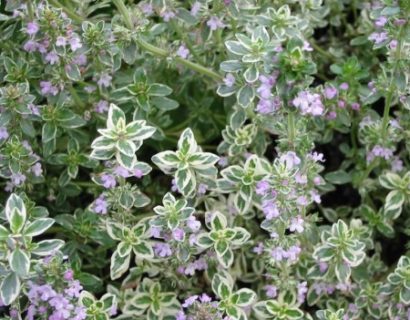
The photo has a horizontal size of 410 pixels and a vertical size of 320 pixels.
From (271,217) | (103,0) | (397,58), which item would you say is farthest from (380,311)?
(103,0)

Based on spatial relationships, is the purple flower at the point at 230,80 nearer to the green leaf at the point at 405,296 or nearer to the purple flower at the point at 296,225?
the purple flower at the point at 296,225

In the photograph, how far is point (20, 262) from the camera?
2162 millimetres

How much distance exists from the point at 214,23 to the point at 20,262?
1.20 metres

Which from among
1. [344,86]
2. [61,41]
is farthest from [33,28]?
[344,86]

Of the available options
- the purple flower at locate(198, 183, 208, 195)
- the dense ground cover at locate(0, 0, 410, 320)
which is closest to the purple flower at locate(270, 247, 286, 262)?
the dense ground cover at locate(0, 0, 410, 320)

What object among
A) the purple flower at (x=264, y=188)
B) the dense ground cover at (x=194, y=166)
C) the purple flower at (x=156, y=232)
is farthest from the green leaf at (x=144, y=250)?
the purple flower at (x=264, y=188)

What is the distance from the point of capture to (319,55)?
11.5 ft

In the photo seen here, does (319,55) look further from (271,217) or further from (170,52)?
(271,217)

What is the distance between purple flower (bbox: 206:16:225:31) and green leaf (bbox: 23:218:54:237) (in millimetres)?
1026

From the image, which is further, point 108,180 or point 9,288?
point 108,180

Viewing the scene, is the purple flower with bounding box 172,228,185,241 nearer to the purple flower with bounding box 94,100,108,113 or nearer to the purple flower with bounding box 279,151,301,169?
the purple flower with bounding box 279,151,301,169

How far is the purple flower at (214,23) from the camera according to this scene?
2.89m

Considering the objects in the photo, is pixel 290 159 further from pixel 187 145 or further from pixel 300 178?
pixel 187 145

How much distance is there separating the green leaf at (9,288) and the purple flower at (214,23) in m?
1.19
